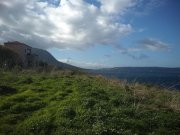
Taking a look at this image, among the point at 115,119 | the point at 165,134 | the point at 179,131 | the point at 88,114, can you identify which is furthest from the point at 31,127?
the point at 179,131

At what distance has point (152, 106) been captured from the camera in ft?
49.0

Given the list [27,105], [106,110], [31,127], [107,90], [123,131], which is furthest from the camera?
[107,90]

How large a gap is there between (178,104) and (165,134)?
Result: 15.2 ft

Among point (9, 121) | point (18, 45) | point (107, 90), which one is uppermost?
point (18, 45)

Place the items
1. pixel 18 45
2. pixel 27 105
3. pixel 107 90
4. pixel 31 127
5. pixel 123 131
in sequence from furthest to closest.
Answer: pixel 18 45, pixel 107 90, pixel 27 105, pixel 31 127, pixel 123 131

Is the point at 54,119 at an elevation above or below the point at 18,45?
below

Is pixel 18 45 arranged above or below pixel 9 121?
above

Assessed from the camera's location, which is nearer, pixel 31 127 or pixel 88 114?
pixel 31 127

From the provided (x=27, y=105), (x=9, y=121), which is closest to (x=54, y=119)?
(x=9, y=121)

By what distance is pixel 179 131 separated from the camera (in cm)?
1170

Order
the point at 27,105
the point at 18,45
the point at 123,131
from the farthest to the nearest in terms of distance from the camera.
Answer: the point at 18,45 → the point at 27,105 → the point at 123,131

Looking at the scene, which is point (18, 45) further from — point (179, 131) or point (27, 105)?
point (179, 131)

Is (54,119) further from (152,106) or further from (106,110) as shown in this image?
(152,106)

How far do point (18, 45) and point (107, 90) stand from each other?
4956cm
